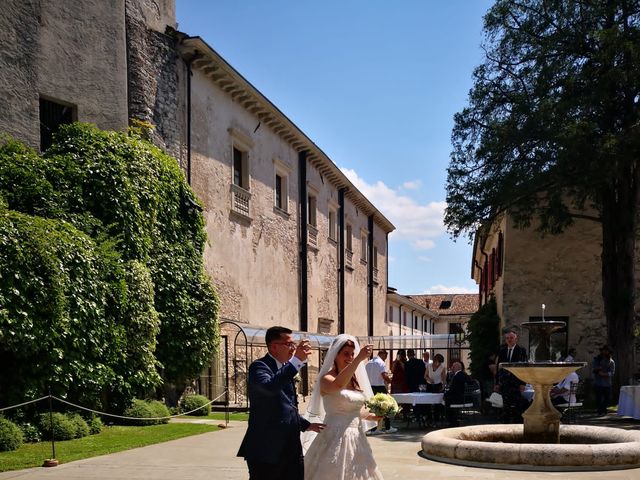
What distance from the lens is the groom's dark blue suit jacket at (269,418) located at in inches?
214

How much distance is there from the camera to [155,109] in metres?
19.1

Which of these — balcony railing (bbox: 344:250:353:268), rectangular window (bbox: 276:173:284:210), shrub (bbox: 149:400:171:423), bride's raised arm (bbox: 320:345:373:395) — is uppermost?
rectangular window (bbox: 276:173:284:210)

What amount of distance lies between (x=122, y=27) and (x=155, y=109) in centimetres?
217

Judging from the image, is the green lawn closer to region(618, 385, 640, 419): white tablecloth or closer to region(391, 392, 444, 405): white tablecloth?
region(391, 392, 444, 405): white tablecloth

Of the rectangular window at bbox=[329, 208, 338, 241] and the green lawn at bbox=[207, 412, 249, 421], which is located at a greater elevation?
the rectangular window at bbox=[329, 208, 338, 241]

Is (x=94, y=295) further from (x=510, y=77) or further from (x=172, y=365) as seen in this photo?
(x=510, y=77)

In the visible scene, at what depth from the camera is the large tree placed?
57.2 ft

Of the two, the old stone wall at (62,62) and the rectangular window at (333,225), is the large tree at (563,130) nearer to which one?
the old stone wall at (62,62)

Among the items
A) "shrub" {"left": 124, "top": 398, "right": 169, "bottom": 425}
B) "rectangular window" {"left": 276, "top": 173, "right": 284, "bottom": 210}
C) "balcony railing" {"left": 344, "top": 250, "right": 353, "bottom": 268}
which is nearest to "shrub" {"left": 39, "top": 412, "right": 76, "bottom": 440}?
"shrub" {"left": 124, "top": 398, "right": 169, "bottom": 425}

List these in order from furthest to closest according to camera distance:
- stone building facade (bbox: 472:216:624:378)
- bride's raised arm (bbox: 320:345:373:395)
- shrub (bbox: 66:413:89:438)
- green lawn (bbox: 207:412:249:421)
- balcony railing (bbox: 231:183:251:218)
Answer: balcony railing (bbox: 231:183:251:218)
stone building facade (bbox: 472:216:624:378)
green lawn (bbox: 207:412:249:421)
shrub (bbox: 66:413:89:438)
bride's raised arm (bbox: 320:345:373:395)

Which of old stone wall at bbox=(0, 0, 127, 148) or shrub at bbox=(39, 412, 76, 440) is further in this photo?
old stone wall at bbox=(0, 0, 127, 148)

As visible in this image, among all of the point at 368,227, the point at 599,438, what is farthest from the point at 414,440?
the point at 368,227

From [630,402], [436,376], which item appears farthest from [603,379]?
[436,376]

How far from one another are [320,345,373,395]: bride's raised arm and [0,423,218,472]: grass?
555cm
